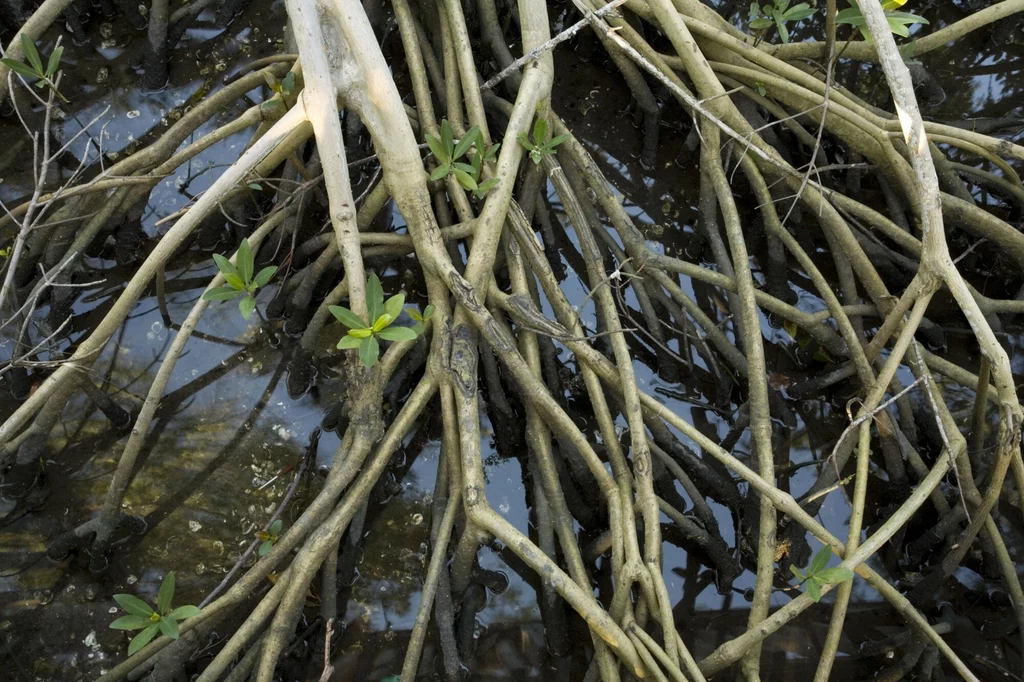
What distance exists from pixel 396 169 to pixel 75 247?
1.20 metres

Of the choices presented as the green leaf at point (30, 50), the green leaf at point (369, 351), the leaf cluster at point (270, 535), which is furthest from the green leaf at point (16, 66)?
the leaf cluster at point (270, 535)

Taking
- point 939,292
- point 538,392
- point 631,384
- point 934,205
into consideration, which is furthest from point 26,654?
point 939,292

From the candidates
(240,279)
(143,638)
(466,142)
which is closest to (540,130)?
(466,142)

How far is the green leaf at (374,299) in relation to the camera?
6.90 feet

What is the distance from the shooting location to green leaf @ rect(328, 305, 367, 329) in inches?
82.0

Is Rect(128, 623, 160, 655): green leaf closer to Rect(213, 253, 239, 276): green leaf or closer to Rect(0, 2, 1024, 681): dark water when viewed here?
Rect(0, 2, 1024, 681): dark water

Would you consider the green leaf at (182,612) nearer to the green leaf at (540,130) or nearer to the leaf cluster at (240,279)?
the leaf cluster at (240,279)

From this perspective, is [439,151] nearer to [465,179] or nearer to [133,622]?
[465,179]

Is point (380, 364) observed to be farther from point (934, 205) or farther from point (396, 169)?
point (934, 205)

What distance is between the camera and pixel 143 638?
6.52 ft

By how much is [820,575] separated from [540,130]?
4.96 feet

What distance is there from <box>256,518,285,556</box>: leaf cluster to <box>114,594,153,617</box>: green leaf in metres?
0.34

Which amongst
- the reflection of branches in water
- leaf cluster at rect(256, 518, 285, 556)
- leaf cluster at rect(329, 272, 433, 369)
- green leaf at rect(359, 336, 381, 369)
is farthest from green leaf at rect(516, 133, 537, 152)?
leaf cluster at rect(256, 518, 285, 556)

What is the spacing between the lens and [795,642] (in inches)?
95.7
